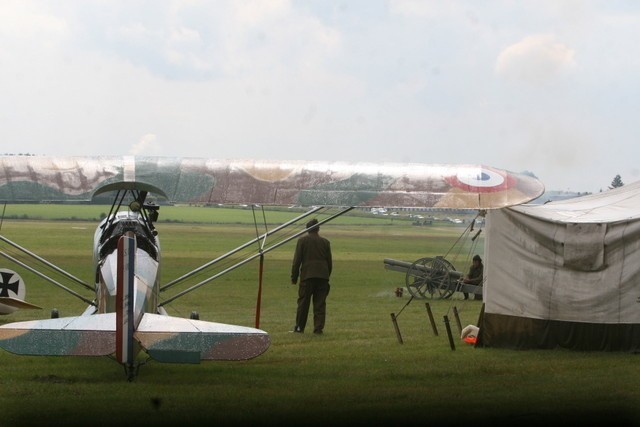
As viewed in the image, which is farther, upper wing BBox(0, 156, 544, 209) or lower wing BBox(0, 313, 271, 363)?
upper wing BBox(0, 156, 544, 209)

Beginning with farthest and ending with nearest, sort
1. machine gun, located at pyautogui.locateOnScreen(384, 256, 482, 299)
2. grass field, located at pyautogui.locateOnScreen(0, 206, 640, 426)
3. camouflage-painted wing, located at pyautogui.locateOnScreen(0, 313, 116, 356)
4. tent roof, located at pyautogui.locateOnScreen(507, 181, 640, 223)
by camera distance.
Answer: machine gun, located at pyautogui.locateOnScreen(384, 256, 482, 299) → tent roof, located at pyautogui.locateOnScreen(507, 181, 640, 223) → grass field, located at pyautogui.locateOnScreen(0, 206, 640, 426) → camouflage-painted wing, located at pyautogui.locateOnScreen(0, 313, 116, 356)

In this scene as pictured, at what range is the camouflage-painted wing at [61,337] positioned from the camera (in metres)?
6.87

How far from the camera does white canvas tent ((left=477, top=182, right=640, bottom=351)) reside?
10711 millimetres

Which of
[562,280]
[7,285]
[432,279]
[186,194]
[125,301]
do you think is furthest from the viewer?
[432,279]

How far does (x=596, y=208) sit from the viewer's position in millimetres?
11609

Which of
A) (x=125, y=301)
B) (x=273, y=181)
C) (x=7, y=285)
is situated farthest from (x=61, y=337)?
(x=7, y=285)

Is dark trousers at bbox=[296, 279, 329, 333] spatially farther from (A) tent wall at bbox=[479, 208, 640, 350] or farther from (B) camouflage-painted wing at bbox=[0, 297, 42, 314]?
(B) camouflage-painted wing at bbox=[0, 297, 42, 314]

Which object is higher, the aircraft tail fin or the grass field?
the aircraft tail fin

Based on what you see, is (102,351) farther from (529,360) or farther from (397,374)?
(529,360)

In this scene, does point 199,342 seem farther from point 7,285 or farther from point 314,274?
point 7,285

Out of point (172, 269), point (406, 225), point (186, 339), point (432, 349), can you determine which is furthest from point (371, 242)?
point (186, 339)

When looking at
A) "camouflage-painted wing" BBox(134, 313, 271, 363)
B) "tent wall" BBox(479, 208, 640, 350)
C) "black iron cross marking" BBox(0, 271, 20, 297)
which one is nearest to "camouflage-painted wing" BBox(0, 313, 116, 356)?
"camouflage-painted wing" BBox(134, 313, 271, 363)

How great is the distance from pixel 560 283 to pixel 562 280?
37mm

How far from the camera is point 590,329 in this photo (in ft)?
35.6
